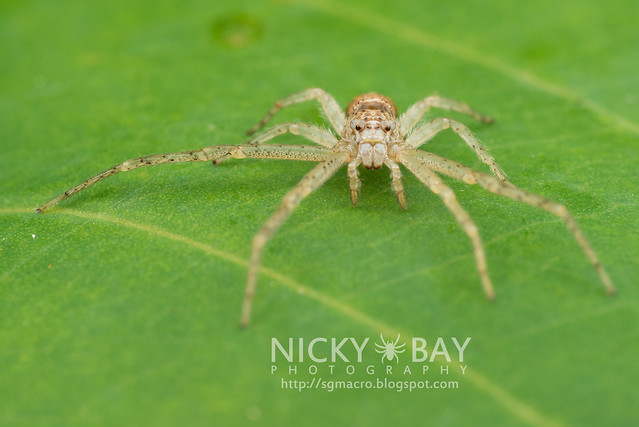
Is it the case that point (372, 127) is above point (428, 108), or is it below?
below

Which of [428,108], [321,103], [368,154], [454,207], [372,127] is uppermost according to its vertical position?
[321,103]

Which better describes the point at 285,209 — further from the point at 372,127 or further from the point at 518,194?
the point at 518,194

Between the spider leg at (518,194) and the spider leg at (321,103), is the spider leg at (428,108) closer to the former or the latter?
the spider leg at (321,103)

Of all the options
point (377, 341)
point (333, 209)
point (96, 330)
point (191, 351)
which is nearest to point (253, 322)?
point (191, 351)

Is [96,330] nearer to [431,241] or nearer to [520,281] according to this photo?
[431,241]

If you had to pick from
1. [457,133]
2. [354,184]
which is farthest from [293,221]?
[457,133]

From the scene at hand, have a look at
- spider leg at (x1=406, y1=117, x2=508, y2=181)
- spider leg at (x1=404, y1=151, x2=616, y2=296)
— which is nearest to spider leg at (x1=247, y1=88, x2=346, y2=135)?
spider leg at (x1=406, y1=117, x2=508, y2=181)

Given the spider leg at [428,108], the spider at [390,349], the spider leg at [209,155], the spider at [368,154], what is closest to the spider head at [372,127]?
the spider at [368,154]

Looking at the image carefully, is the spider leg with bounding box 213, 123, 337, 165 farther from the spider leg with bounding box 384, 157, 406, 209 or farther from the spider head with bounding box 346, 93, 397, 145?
the spider leg with bounding box 384, 157, 406, 209
